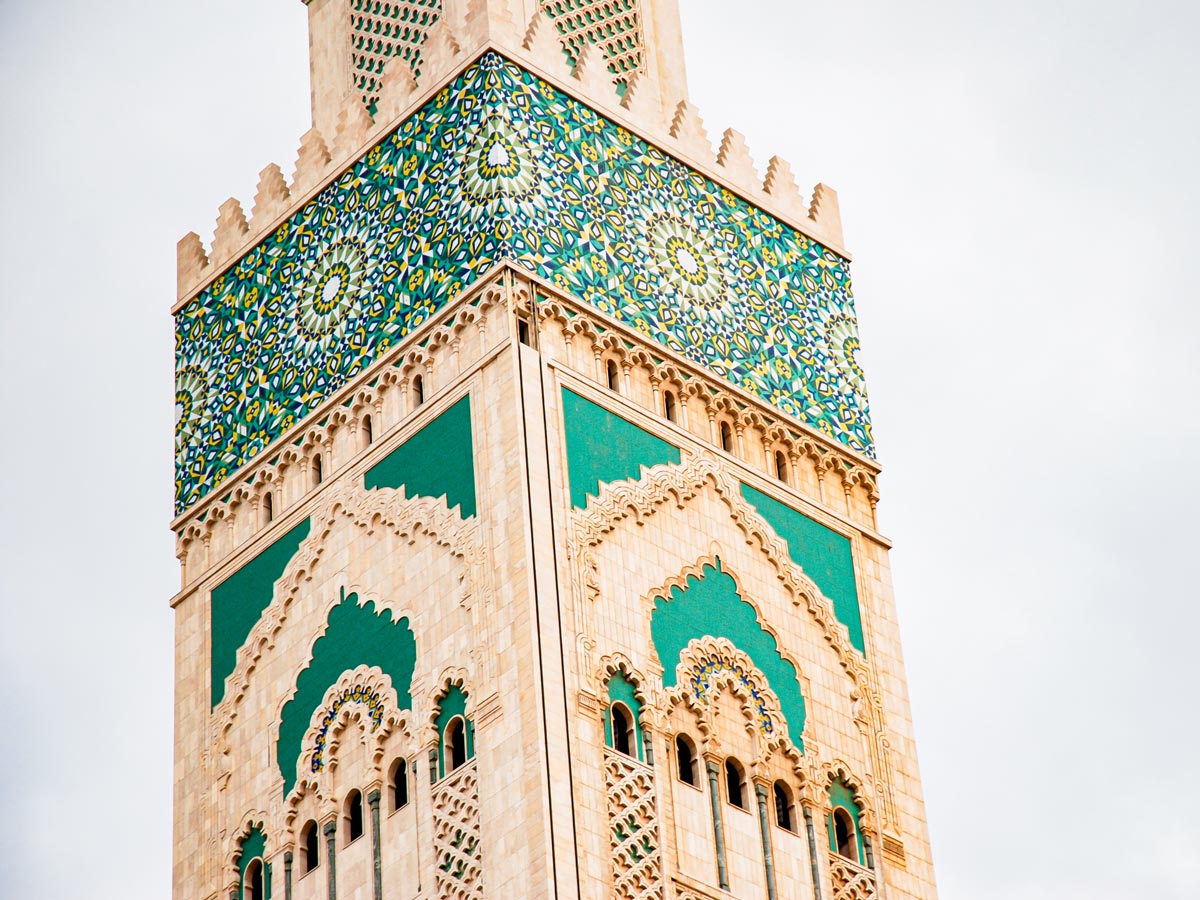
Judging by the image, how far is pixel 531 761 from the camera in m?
21.3

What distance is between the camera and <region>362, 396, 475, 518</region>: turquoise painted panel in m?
22.9

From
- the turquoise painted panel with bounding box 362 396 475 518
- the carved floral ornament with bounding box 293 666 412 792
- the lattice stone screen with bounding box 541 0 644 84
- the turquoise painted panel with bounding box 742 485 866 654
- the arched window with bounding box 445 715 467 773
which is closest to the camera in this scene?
the arched window with bounding box 445 715 467 773

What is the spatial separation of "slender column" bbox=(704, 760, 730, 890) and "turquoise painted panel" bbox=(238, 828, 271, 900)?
3050mm

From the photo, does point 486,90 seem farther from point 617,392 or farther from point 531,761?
point 531,761

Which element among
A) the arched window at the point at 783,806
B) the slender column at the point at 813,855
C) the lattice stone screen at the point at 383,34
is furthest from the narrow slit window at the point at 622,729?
the lattice stone screen at the point at 383,34

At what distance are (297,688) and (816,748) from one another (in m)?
3.54

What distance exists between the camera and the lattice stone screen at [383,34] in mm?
26172

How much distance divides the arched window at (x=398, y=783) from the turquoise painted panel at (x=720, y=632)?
183 cm

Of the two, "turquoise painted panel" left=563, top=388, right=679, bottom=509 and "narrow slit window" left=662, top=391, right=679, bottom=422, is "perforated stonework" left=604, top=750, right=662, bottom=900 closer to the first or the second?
"turquoise painted panel" left=563, top=388, right=679, bottom=509

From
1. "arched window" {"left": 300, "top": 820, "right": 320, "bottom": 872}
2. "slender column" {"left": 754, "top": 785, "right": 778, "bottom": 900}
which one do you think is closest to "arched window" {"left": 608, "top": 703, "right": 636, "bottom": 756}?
"slender column" {"left": 754, "top": 785, "right": 778, "bottom": 900}

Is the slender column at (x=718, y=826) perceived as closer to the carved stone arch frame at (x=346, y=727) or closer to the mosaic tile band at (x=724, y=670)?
the mosaic tile band at (x=724, y=670)

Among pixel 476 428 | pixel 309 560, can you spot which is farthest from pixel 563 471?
pixel 309 560

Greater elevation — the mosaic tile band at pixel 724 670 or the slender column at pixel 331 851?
the mosaic tile band at pixel 724 670

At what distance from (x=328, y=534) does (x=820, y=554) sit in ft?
11.4
